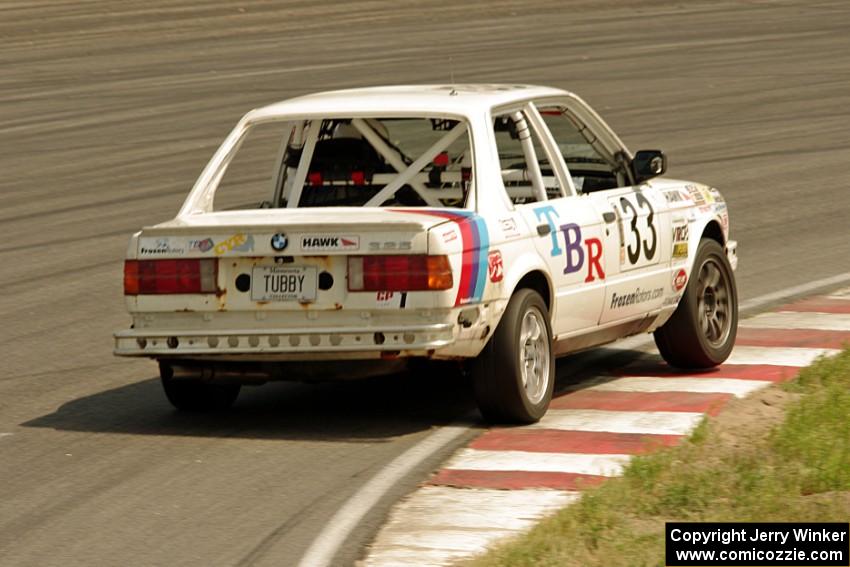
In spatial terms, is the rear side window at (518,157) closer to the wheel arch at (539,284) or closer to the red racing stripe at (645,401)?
the wheel arch at (539,284)

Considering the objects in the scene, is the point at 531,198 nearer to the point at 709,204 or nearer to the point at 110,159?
the point at 709,204

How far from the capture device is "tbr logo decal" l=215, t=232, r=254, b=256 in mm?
8719

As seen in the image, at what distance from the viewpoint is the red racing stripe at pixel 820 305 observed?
40.0 feet

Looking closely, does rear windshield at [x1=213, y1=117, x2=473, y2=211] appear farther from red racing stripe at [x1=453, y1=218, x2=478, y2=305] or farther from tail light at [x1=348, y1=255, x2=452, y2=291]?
tail light at [x1=348, y1=255, x2=452, y2=291]

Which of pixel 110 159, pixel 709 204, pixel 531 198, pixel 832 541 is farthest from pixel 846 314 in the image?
pixel 110 159

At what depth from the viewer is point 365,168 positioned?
9.73 metres

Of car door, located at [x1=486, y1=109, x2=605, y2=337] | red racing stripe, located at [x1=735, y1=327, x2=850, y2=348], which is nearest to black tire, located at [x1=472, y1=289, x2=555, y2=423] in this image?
car door, located at [x1=486, y1=109, x2=605, y2=337]

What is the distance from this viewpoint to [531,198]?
9523 millimetres

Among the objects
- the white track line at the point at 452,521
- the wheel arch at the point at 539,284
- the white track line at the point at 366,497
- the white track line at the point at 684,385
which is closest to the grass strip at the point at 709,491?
the white track line at the point at 452,521

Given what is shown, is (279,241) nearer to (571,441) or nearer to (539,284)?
(539,284)

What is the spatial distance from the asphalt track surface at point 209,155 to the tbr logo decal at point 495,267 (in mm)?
857

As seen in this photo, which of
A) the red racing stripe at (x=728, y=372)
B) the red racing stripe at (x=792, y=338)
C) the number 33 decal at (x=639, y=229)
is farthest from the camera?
the red racing stripe at (x=792, y=338)

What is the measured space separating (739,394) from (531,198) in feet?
4.93

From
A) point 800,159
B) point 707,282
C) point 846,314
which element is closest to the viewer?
point 707,282
